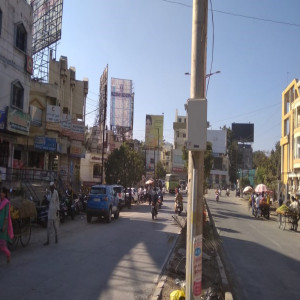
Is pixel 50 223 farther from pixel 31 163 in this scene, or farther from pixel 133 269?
pixel 31 163

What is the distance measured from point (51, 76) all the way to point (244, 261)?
27849mm

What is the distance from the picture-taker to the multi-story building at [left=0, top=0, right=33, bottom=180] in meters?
20.7

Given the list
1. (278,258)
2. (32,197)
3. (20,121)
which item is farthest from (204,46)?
(20,121)

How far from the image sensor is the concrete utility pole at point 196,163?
4977mm

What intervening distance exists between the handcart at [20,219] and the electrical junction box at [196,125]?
23.1 ft

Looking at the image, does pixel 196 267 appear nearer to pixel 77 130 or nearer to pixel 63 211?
pixel 63 211

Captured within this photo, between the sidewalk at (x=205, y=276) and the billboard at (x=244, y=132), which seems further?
the billboard at (x=244, y=132)

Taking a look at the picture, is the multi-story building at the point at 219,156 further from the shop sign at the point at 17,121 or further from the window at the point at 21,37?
the shop sign at the point at 17,121

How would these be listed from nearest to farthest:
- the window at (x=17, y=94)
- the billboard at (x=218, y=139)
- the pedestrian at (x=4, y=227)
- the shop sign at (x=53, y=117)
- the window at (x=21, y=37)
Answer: the pedestrian at (x=4, y=227) < the window at (x=17, y=94) < the window at (x=21, y=37) < the shop sign at (x=53, y=117) < the billboard at (x=218, y=139)

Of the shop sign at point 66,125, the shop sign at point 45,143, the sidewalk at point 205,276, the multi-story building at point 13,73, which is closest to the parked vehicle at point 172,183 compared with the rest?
the shop sign at point 66,125

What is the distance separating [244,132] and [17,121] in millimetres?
81050

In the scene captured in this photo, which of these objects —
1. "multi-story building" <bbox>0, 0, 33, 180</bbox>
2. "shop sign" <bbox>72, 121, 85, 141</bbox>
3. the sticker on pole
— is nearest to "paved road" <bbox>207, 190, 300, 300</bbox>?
the sticker on pole

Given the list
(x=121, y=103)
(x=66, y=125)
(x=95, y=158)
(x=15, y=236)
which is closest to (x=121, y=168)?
(x=66, y=125)

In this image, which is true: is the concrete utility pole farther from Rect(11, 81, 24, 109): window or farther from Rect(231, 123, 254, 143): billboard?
Rect(231, 123, 254, 143): billboard
